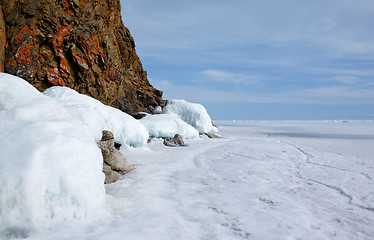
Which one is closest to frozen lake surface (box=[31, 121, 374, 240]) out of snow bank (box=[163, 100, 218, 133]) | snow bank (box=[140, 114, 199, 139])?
snow bank (box=[140, 114, 199, 139])

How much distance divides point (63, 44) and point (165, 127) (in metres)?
7.30

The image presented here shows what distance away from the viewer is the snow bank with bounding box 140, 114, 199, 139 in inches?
584

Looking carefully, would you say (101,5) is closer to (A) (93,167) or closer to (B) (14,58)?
(B) (14,58)

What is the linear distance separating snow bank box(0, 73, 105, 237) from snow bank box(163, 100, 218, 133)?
18596 millimetres

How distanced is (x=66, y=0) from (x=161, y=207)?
46.3 feet

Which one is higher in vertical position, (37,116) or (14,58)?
(14,58)

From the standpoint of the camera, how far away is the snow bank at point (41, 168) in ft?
9.52

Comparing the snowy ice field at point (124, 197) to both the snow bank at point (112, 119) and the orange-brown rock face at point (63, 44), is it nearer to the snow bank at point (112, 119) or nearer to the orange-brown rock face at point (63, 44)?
the snow bank at point (112, 119)

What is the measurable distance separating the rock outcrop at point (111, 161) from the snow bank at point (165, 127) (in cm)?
835

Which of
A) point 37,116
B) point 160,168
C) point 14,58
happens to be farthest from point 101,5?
point 37,116

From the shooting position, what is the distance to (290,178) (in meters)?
6.39

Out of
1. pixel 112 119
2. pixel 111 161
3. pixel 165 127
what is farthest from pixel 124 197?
pixel 165 127

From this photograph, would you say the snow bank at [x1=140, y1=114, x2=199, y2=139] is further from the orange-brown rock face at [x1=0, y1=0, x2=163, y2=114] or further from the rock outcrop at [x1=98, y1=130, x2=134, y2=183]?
the rock outcrop at [x1=98, y1=130, x2=134, y2=183]

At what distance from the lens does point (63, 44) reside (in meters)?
13.7
